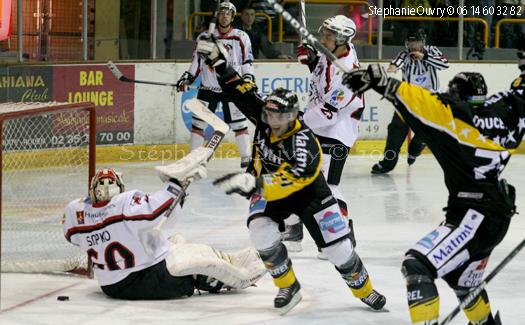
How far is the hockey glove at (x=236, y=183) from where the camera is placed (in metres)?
4.93

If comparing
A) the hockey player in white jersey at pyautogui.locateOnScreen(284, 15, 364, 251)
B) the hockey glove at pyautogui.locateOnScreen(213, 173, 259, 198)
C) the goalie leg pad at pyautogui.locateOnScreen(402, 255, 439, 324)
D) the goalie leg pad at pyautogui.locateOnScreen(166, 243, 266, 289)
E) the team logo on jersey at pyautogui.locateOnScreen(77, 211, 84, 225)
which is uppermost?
the hockey player in white jersey at pyautogui.locateOnScreen(284, 15, 364, 251)

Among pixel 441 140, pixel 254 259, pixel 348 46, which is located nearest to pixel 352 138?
pixel 348 46

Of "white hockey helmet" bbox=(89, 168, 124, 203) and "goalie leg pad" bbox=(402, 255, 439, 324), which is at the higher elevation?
"white hockey helmet" bbox=(89, 168, 124, 203)

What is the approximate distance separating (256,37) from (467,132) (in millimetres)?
6983

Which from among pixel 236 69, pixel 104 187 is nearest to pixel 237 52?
pixel 236 69

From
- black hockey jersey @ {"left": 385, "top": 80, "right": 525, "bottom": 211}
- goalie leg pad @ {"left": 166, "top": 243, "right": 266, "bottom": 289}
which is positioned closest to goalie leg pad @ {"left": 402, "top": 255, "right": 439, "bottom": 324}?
black hockey jersey @ {"left": 385, "top": 80, "right": 525, "bottom": 211}

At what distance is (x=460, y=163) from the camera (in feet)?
14.8

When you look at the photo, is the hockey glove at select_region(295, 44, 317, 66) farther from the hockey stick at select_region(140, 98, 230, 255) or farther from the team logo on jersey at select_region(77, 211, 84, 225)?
the team logo on jersey at select_region(77, 211, 84, 225)

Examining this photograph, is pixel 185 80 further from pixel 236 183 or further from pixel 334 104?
pixel 236 183

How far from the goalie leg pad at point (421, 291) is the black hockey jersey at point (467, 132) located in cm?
32

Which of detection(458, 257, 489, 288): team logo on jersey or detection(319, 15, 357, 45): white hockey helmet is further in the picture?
detection(319, 15, 357, 45): white hockey helmet

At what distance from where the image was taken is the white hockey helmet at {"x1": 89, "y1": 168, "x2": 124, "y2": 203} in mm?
5566

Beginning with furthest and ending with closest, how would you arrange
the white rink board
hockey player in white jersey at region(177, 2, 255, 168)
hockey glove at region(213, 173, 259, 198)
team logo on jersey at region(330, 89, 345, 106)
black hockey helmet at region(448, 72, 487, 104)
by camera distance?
the white rink board
hockey player in white jersey at region(177, 2, 255, 168)
team logo on jersey at region(330, 89, 345, 106)
hockey glove at region(213, 173, 259, 198)
black hockey helmet at region(448, 72, 487, 104)

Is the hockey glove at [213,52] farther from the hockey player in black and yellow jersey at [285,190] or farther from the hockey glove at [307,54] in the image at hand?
the hockey glove at [307,54]
